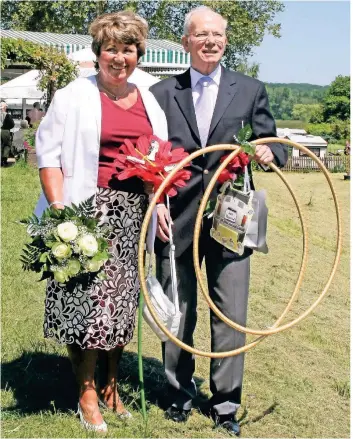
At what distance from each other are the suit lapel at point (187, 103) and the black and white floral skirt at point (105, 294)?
491 millimetres

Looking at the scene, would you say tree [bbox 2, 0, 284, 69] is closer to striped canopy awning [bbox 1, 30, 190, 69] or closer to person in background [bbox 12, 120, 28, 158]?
striped canopy awning [bbox 1, 30, 190, 69]

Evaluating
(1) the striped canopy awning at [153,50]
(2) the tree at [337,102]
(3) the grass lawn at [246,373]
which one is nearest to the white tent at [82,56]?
(1) the striped canopy awning at [153,50]

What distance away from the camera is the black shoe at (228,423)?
170 inches

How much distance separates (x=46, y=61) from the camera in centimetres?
1912

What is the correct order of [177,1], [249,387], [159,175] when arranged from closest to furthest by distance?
[159,175], [249,387], [177,1]

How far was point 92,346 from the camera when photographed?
4.00 m

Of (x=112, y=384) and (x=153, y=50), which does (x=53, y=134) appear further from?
(x=153, y=50)

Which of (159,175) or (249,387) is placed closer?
(159,175)

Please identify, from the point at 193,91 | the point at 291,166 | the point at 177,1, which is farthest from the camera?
the point at 177,1

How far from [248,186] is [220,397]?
1179mm

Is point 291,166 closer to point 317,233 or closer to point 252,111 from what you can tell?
point 317,233

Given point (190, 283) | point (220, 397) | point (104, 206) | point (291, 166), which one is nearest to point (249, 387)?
point (220, 397)

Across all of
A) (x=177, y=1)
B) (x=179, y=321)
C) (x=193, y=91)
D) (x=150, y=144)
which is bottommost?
(x=179, y=321)

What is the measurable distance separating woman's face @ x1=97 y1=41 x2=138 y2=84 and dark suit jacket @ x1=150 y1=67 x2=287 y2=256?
40cm
